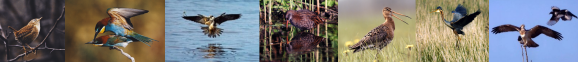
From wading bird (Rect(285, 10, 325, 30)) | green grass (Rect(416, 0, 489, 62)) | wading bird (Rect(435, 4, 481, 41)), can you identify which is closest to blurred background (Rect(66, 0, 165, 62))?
wading bird (Rect(285, 10, 325, 30))

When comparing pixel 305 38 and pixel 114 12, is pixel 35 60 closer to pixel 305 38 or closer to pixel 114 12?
pixel 114 12

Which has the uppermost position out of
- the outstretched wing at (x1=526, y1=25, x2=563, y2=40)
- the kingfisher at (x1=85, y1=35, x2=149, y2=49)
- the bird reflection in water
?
the outstretched wing at (x1=526, y1=25, x2=563, y2=40)

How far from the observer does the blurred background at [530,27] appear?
2.17m

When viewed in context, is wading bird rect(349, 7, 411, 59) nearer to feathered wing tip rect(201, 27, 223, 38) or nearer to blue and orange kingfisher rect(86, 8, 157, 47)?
feathered wing tip rect(201, 27, 223, 38)

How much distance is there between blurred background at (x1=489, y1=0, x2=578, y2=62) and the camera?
217cm

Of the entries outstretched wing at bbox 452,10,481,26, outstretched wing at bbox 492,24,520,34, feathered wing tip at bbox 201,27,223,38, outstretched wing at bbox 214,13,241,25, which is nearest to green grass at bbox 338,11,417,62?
outstretched wing at bbox 452,10,481,26

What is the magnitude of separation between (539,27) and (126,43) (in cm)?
306

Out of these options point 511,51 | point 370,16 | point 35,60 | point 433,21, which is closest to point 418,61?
point 433,21

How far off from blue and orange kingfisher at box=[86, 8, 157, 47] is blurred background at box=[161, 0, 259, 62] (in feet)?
0.70

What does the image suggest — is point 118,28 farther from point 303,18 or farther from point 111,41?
point 303,18

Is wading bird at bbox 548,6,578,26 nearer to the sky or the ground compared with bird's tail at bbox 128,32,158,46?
nearer to the sky

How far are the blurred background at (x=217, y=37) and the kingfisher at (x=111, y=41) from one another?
1.05 feet

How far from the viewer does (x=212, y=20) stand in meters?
2.20

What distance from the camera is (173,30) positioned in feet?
7.29
